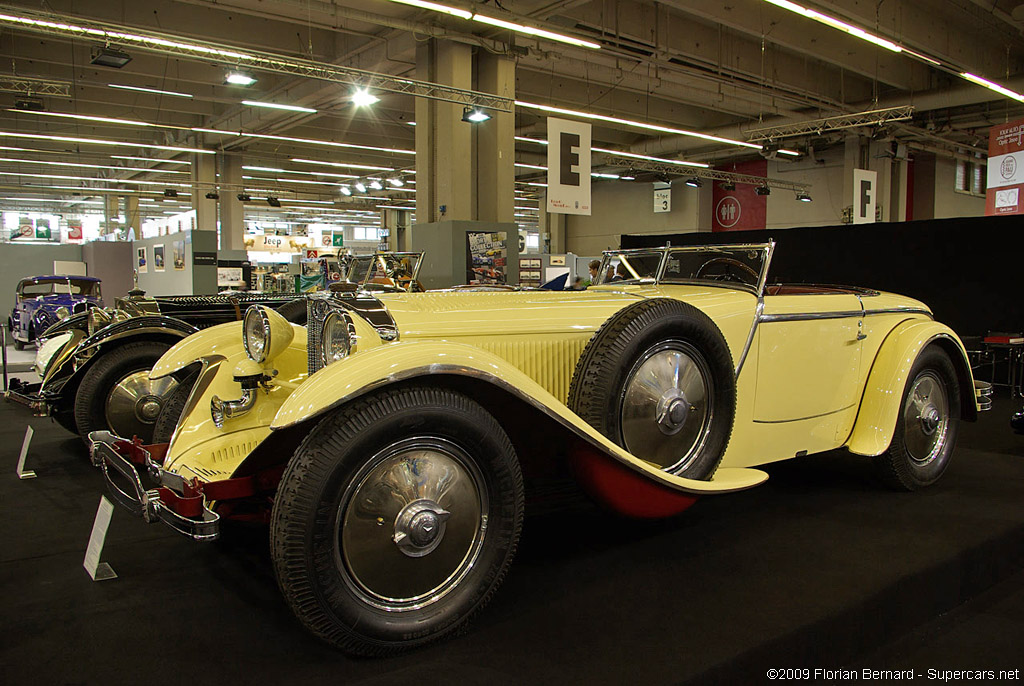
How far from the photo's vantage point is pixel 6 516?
3.31 meters

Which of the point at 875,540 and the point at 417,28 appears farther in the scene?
the point at 417,28

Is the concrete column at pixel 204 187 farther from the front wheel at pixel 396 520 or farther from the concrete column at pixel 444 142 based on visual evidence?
the front wheel at pixel 396 520

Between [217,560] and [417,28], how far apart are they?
9.85 meters

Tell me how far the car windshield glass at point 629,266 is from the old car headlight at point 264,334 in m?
1.94

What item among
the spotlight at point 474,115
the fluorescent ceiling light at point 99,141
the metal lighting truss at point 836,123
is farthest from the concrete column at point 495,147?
the fluorescent ceiling light at point 99,141

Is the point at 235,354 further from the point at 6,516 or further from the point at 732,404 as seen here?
the point at 732,404

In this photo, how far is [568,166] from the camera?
9.99m

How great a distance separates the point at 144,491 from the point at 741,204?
22.6 m

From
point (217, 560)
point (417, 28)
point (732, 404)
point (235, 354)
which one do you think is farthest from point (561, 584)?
point (417, 28)

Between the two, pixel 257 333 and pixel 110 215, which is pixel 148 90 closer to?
pixel 257 333

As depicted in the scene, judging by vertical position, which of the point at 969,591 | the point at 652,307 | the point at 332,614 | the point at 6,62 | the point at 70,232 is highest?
the point at 6,62

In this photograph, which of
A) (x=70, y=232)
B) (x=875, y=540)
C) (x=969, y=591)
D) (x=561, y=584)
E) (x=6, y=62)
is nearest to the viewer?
(x=561, y=584)

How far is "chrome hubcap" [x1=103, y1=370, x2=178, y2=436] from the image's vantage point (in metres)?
4.58

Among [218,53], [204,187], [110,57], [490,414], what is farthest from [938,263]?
[204,187]
